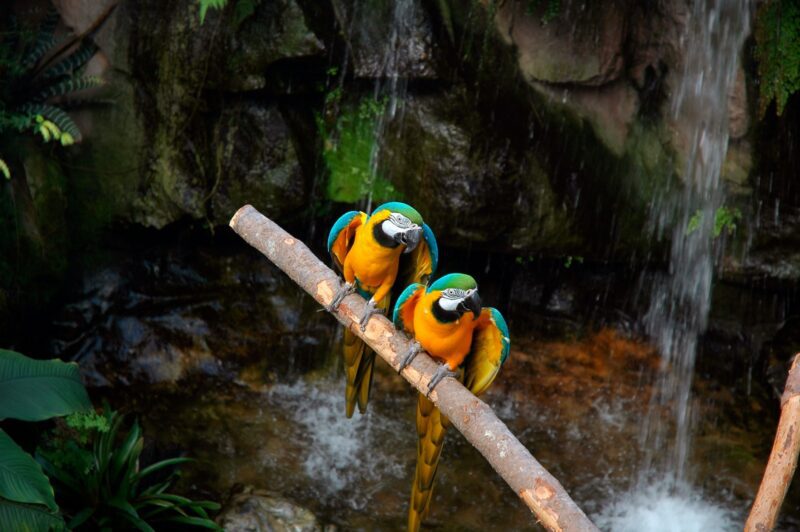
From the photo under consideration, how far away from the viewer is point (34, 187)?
4.87 metres

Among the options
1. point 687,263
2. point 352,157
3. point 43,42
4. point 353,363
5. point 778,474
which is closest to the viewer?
point 778,474

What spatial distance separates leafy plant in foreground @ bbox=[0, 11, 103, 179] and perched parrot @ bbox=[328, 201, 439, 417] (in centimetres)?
249

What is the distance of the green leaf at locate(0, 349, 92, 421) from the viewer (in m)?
3.32

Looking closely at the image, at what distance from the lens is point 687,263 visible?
5.36 metres

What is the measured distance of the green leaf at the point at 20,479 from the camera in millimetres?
3014

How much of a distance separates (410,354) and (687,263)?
340 cm

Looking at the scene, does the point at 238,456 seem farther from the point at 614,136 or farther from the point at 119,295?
the point at 614,136

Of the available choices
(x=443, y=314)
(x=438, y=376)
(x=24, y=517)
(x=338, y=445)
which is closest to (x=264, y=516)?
(x=338, y=445)

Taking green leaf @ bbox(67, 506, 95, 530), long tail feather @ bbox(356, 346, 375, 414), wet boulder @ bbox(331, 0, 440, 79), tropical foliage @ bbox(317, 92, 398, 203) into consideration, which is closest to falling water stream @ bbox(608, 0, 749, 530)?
wet boulder @ bbox(331, 0, 440, 79)

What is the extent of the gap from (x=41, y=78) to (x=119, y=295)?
57.8 inches

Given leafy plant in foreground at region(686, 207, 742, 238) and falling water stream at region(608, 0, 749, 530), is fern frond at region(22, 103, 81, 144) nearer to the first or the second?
falling water stream at region(608, 0, 749, 530)

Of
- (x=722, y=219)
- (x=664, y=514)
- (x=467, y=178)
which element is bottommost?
(x=664, y=514)

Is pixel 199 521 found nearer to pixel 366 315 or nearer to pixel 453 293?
pixel 366 315

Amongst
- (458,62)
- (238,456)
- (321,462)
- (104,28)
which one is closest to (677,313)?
(458,62)
